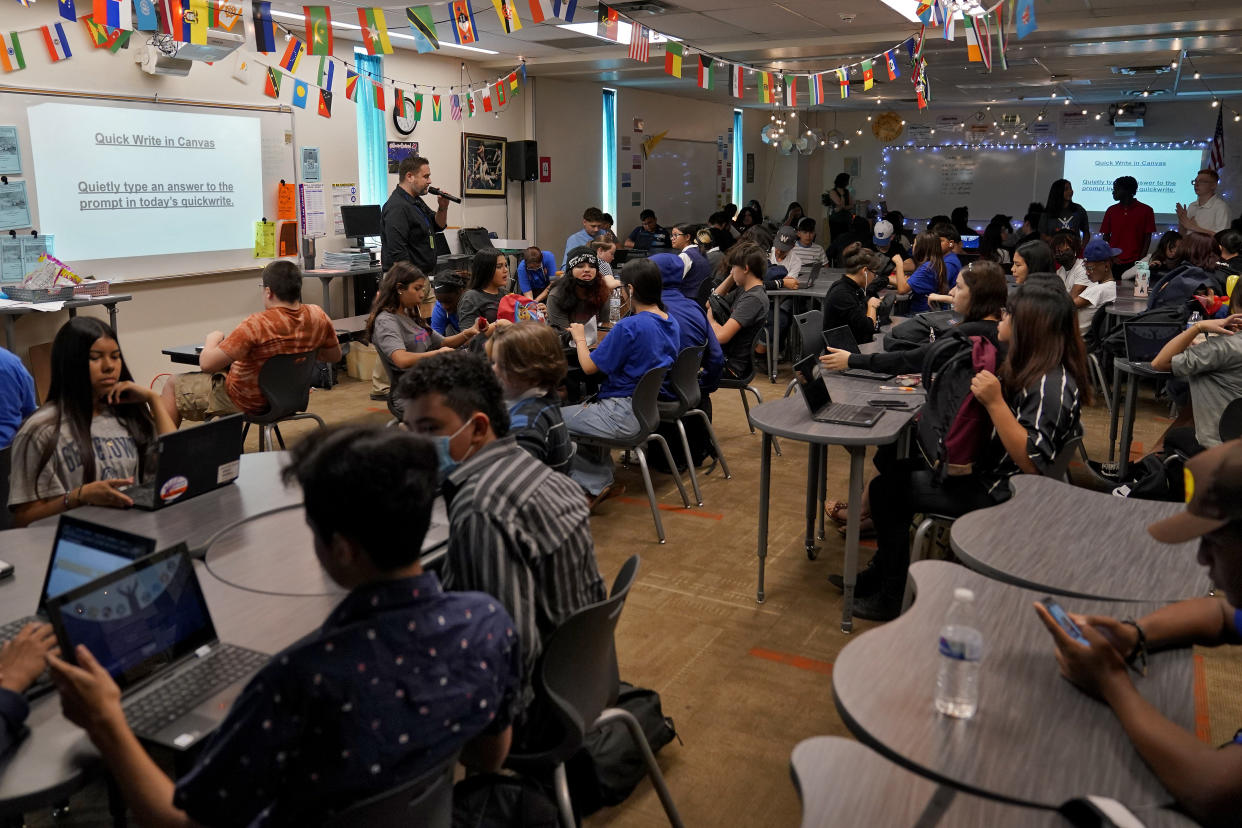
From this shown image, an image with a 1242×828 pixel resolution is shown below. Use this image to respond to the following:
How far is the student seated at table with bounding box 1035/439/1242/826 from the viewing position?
1.26m

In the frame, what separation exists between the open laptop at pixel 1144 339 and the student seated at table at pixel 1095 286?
1.69 metres

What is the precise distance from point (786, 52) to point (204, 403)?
263 inches

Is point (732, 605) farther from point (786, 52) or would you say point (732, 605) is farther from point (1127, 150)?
point (1127, 150)

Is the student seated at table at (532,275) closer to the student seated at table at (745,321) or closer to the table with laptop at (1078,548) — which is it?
the student seated at table at (745,321)

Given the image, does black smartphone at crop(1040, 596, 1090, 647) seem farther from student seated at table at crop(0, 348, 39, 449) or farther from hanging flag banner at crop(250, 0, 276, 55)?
hanging flag banner at crop(250, 0, 276, 55)

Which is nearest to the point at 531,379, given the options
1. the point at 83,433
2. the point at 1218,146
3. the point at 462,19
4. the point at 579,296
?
the point at 83,433

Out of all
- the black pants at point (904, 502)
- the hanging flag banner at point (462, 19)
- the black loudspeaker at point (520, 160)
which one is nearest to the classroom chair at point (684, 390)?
the black pants at point (904, 502)

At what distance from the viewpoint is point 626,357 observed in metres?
4.43

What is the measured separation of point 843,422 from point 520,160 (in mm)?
8056

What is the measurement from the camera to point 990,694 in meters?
1.56

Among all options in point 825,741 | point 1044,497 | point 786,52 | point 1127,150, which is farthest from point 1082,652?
point 1127,150

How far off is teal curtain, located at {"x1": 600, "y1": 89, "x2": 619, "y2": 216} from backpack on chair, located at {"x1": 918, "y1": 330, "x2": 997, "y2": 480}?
9.81 metres

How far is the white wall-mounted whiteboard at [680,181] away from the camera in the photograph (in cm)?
1377

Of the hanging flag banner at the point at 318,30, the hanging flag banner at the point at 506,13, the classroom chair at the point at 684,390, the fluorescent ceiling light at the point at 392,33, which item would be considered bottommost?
the classroom chair at the point at 684,390
